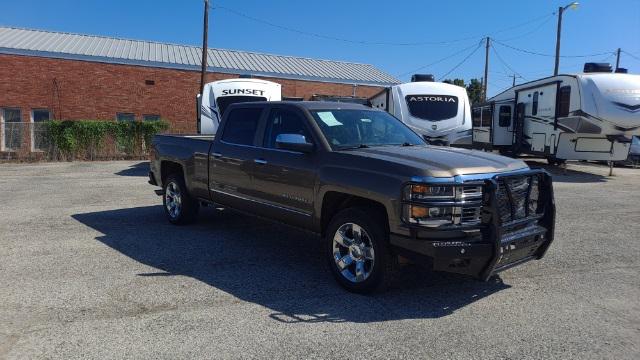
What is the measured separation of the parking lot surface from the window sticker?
165cm

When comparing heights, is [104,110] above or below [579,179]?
above

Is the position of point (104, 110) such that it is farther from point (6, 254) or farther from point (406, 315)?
point (406, 315)

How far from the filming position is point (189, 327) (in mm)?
4152

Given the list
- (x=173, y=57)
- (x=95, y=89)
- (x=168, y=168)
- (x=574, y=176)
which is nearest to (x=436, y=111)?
(x=574, y=176)

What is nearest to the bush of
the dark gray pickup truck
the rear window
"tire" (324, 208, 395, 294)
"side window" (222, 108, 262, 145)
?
the rear window

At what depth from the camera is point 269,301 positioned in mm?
4762

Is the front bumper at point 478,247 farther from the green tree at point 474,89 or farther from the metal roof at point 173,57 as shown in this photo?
the green tree at point 474,89

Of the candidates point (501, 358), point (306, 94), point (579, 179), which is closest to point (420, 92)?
point (579, 179)

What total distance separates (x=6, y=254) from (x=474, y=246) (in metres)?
5.51

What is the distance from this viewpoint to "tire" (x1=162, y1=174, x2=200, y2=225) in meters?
7.84

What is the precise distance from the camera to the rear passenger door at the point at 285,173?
5.49 metres

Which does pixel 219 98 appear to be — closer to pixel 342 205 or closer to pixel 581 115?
pixel 581 115

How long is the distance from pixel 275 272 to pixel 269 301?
89 cm

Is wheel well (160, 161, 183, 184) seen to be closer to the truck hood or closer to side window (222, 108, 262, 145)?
side window (222, 108, 262, 145)
